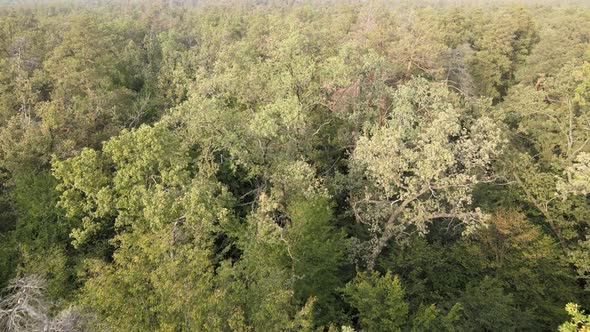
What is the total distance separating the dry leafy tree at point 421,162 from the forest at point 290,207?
0.49 feet

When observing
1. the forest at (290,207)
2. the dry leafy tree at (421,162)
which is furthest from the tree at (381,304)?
the dry leafy tree at (421,162)

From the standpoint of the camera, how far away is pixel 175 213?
1995 cm

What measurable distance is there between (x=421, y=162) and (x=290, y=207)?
7648 mm

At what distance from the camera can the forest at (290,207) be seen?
1588 centimetres

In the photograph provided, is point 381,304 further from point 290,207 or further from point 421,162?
point 421,162

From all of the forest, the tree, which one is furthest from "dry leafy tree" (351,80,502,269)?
the tree

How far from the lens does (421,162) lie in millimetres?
19547

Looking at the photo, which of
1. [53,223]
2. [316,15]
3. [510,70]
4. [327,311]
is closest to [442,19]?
[510,70]

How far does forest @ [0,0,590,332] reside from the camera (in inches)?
625

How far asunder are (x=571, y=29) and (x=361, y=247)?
51196 millimetres

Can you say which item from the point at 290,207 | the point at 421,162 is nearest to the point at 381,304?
the point at 290,207

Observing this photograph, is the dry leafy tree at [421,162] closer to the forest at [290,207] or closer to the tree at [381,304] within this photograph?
the forest at [290,207]

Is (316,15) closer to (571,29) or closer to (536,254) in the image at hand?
(571,29)

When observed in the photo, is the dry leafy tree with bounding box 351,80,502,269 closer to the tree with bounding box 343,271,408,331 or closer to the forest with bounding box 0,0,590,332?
the forest with bounding box 0,0,590,332
